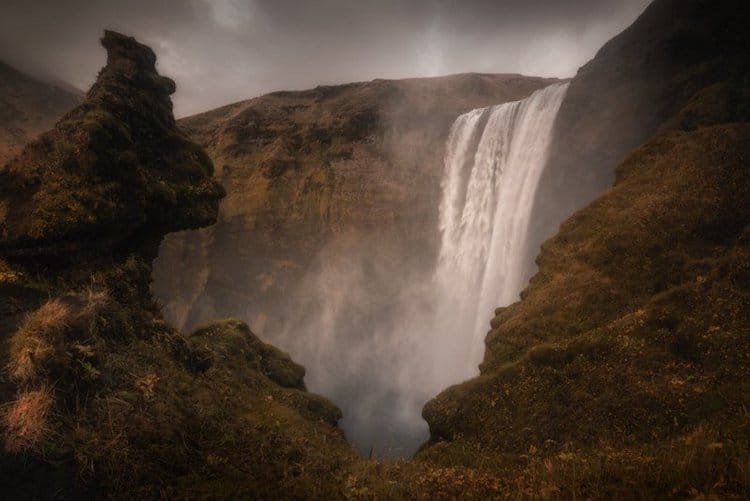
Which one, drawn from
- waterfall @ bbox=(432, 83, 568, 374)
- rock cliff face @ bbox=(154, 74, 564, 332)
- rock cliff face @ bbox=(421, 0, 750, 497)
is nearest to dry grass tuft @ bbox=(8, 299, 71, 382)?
rock cliff face @ bbox=(421, 0, 750, 497)

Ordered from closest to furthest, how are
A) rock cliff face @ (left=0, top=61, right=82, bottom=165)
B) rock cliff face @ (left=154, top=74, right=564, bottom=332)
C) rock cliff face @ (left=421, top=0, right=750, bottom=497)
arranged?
1. rock cliff face @ (left=421, top=0, right=750, bottom=497)
2. rock cliff face @ (left=154, top=74, right=564, bottom=332)
3. rock cliff face @ (left=0, top=61, right=82, bottom=165)

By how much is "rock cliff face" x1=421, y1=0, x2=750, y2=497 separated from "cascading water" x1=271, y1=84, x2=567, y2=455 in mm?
9754

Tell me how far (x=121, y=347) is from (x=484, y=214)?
90.1ft

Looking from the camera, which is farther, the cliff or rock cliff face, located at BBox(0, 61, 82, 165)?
rock cliff face, located at BBox(0, 61, 82, 165)

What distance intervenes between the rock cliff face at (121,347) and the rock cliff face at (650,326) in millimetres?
4006

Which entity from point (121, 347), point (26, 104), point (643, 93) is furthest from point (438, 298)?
point (26, 104)

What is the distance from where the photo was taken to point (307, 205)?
4344 cm

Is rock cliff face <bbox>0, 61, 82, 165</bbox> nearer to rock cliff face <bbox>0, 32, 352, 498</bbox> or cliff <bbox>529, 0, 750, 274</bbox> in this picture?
rock cliff face <bbox>0, 32, 352, 498</bbox>

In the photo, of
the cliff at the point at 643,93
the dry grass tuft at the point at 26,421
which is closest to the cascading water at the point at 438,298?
the cliff at the point at 643,93

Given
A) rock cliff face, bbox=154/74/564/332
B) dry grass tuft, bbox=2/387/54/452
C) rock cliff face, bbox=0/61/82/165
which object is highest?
rock cliff face, bbox=0/61/82/165

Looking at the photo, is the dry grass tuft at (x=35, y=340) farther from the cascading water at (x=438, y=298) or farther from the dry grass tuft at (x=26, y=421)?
the cascading water at (x=438, y=298)

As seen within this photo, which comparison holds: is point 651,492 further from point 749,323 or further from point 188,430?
point 749,323

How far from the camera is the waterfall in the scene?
2581cm

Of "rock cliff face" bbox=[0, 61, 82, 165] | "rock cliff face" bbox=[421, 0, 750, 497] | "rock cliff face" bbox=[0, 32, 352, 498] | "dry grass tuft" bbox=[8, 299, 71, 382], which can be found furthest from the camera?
"rock cliff face" bbox=[0, 61, 82, 165]
